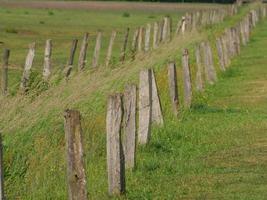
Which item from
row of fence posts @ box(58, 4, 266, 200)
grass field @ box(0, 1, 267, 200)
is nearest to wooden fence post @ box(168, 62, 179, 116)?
row of fence posts @ box(58, 4, 266, 200)

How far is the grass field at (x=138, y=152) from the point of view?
1121cm

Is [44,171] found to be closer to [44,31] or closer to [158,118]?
[158,118]

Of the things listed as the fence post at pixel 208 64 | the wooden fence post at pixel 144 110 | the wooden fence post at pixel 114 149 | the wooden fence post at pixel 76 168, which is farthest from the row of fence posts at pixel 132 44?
the wooden fence post at pixel 76 168

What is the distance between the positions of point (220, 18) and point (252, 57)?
20828 millimetres

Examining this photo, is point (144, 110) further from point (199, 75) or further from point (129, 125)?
point (199, 75)

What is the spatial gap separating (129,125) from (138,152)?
168 cm

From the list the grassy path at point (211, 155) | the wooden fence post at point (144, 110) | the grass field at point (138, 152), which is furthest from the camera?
the wooden fence post at point (144, 110)

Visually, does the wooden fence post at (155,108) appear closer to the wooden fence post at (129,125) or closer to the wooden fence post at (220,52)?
the wooden fence post at (129,125)

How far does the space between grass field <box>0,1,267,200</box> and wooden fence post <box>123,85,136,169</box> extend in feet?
0.63

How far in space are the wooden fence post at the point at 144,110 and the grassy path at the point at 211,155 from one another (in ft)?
0.72

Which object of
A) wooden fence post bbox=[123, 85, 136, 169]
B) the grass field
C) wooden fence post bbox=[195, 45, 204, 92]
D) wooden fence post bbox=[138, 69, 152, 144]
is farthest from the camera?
wooden fence post bbox=[195, 45, 204, 92]

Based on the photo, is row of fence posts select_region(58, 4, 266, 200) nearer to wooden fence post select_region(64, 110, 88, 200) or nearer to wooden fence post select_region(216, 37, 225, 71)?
wooden fence post select_region(64, 110, 88, 200)

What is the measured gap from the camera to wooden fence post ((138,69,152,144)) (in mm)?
14281

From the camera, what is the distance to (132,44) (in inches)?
1208
